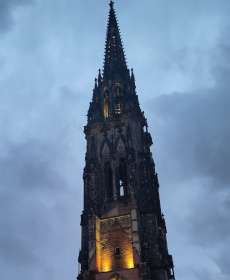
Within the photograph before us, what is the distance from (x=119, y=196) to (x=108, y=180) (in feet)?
8.97

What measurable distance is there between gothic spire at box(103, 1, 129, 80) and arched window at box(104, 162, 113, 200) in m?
14.1

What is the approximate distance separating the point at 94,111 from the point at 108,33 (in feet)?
56.0

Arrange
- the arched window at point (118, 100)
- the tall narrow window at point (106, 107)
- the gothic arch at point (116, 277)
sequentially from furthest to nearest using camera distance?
the tall narrow window at point (106, 107) < the arched window at point (118, 100) < the gothic arch at point (116, 277)

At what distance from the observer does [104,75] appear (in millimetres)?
63875

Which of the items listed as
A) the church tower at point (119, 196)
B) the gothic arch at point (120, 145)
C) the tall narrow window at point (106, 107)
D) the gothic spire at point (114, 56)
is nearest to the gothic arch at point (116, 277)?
the church tower at point (119, 196)

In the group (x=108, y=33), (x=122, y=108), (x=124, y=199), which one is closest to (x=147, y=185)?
(x=124, y=199)

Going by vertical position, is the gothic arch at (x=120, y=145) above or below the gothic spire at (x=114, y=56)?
below

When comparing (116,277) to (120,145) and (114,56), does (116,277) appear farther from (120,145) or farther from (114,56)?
(114,56)

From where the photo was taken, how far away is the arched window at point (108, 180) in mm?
51481

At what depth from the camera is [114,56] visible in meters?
66.9

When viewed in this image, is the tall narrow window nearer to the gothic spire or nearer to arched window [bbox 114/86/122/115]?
arched window [bbox 114/86/122/115]

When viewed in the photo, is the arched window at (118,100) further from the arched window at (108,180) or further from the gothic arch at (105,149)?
the arched window at (108,180)

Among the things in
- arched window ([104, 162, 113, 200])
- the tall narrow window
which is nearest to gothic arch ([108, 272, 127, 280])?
→ arched window ([104, 162, 113, 200])

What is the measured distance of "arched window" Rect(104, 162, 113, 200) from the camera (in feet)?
169
